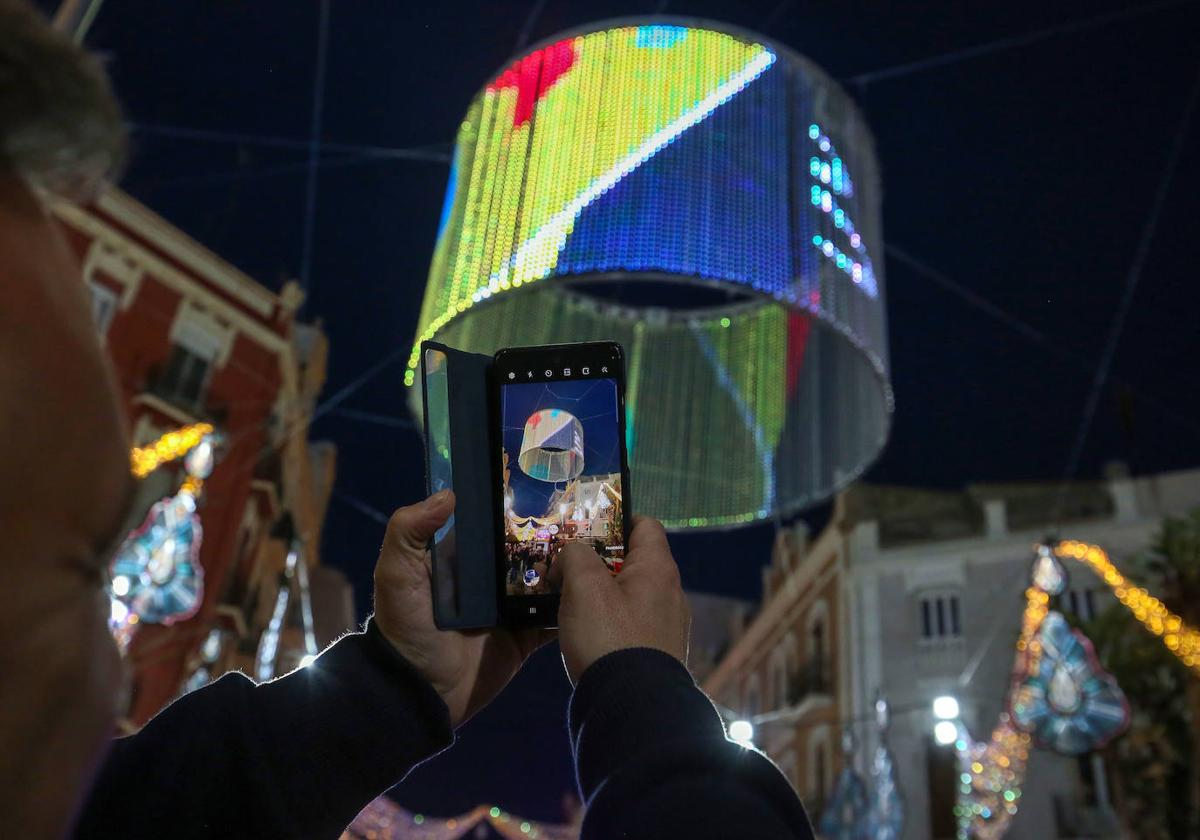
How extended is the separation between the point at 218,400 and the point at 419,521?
699 inches

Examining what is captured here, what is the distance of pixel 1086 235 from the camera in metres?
9.70

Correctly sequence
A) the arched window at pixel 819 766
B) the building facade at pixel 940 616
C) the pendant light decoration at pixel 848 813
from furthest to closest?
1. the arched window at pixel 819 766
2. the building facade at pixel 940 616
3. the pendant light decoration at pixel 848 813

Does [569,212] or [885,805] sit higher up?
[885,805]

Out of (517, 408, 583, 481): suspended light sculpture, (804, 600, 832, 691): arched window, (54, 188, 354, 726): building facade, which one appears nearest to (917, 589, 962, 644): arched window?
(804, 600, 832, 691): arched window

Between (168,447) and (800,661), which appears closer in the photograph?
(168,447)

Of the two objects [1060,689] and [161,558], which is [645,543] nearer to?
[1060,689]

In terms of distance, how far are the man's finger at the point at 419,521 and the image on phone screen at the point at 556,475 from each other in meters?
0.09

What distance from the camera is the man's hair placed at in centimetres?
70

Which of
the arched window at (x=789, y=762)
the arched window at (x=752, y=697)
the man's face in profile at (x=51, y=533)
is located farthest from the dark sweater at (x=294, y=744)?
the arched window at (x=752, y=697)

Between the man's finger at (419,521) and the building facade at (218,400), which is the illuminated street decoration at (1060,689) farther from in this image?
the man's finger at (419,521)

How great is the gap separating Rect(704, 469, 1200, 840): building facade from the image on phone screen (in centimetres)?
1608

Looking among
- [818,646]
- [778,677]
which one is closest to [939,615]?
[818,646]

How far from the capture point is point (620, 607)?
1242 millimetres

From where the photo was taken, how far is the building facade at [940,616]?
60.2 ft
